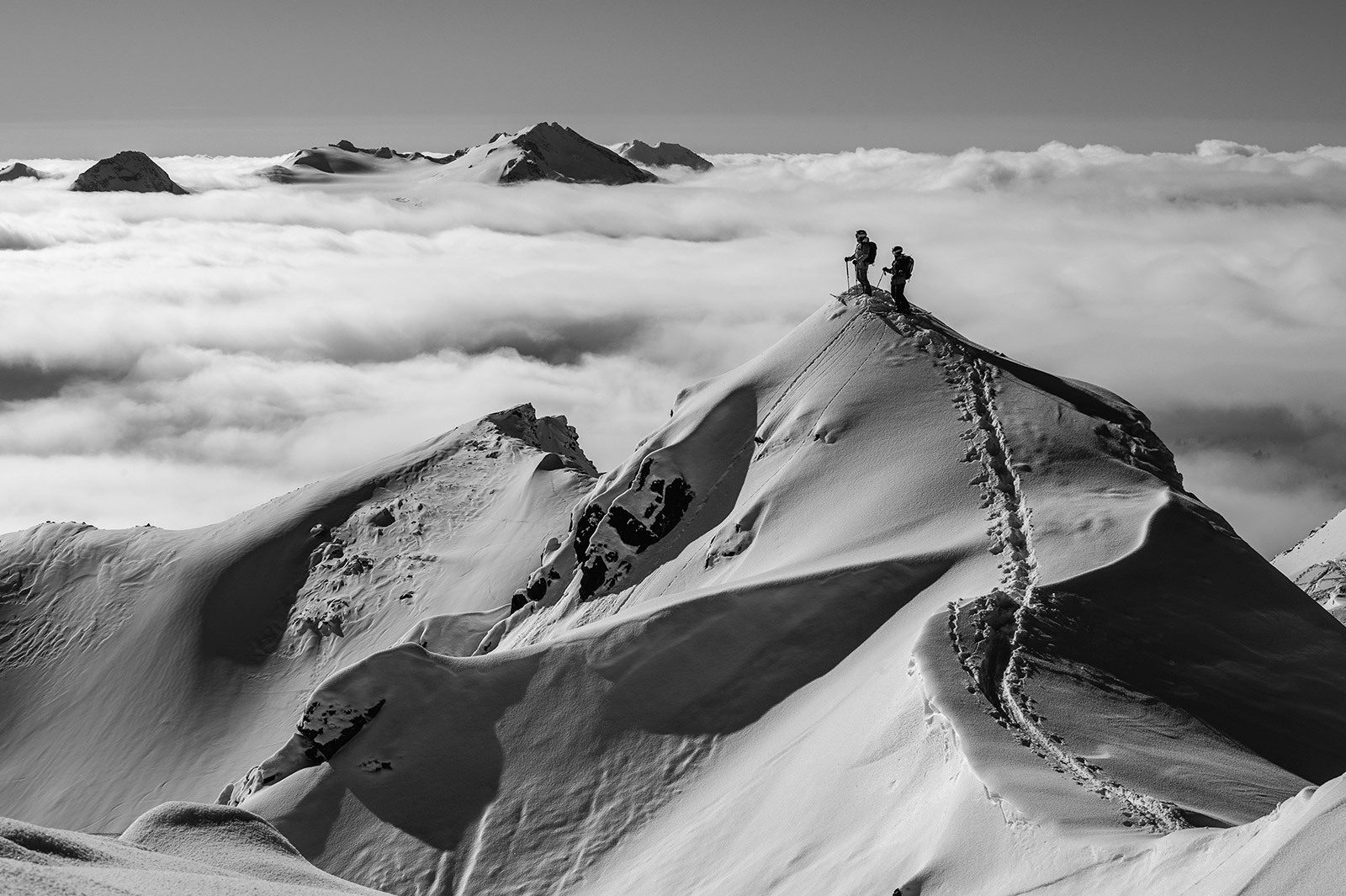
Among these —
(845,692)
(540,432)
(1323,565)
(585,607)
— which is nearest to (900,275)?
(585,607)

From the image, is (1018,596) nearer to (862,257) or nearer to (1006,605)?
(1006,605)

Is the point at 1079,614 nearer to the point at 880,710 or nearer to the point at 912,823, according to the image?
the point at 880,710

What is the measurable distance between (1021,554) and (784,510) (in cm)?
956

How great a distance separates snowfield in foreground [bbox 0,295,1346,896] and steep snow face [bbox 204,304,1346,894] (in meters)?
0.08

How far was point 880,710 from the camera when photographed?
23.1 metres

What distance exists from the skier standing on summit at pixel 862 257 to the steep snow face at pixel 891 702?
474 cm

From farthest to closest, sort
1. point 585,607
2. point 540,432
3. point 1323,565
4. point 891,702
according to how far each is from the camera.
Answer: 1. point 540,432
2. point 1323,565
3. point 585,607
4. point 891,702

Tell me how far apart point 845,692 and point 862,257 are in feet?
70.5

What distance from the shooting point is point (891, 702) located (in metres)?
23.1

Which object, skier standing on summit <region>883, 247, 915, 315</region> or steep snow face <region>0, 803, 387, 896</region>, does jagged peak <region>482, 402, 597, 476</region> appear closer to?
skier standing on summit <region>883, 247, 915, 315</region>

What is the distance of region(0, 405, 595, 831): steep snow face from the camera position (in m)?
58.2

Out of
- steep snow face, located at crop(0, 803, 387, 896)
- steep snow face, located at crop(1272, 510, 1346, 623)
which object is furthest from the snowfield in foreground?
steep snow face, located at crop(1272, 510, 1346, 623)

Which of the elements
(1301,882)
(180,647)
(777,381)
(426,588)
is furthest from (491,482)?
(1301,882)

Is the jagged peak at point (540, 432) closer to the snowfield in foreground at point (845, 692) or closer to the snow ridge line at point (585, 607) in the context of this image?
the snowfield in foreground at point (845, 692)
